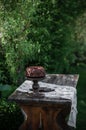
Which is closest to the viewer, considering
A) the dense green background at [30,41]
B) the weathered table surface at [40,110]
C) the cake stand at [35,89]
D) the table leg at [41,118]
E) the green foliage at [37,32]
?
the weathered table surface at [40,110]

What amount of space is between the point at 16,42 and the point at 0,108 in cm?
189

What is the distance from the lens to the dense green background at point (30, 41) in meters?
8.98

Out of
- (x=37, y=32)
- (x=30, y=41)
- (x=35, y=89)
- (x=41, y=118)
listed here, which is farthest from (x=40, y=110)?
(x=37, y=32)

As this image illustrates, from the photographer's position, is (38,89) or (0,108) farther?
(0,108)

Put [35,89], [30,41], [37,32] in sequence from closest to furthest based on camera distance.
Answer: [35,89], [30,41], [37,32]

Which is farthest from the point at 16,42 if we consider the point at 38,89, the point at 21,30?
the point at 38,89

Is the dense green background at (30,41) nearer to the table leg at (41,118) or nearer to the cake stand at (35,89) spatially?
the table leg at (41,118)

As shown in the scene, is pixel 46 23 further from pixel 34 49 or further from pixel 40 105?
pixel 40 105

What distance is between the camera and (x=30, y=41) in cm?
958

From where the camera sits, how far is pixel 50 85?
7.52 metres

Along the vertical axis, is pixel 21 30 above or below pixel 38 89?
above

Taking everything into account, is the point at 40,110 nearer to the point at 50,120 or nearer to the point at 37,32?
the point at 50,120

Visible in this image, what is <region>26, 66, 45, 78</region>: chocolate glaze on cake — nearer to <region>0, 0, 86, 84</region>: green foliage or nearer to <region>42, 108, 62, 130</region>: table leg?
<region>42, 108, 62, 130</region>: table leg

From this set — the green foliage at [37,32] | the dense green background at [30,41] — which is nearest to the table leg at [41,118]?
the dense green background at [30,41]
